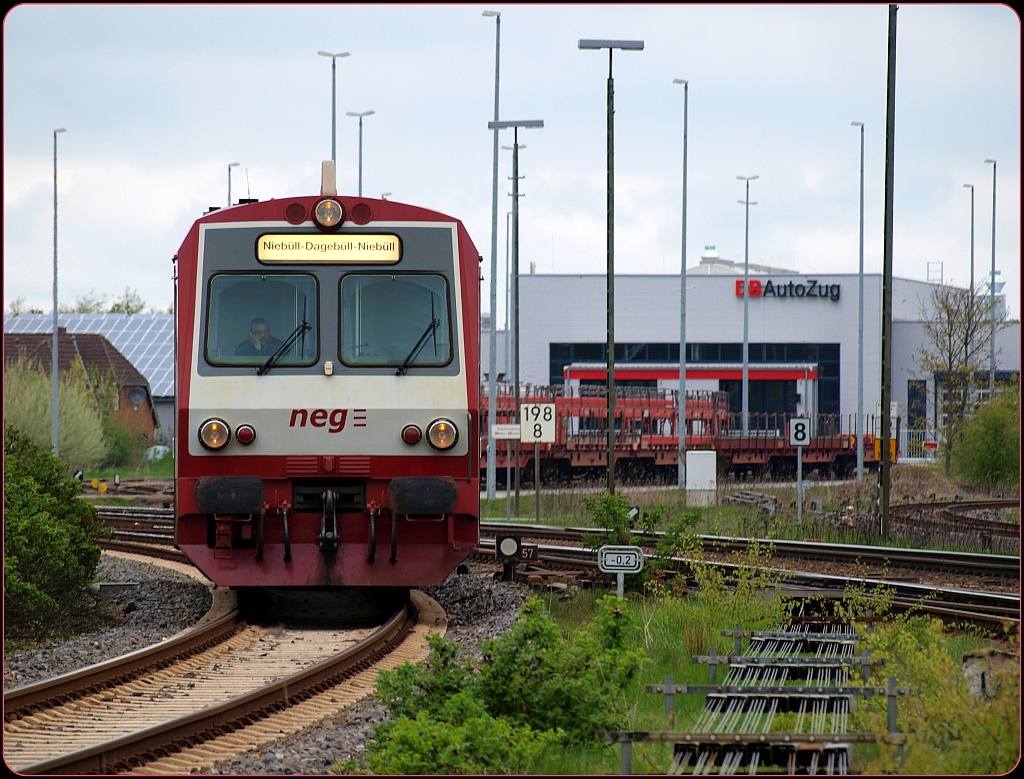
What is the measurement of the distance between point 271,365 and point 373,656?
270 cm

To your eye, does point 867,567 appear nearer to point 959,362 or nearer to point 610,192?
point 610,192

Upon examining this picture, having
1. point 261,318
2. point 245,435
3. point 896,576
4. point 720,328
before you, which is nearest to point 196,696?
point 245,435

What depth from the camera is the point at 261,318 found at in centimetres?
1115

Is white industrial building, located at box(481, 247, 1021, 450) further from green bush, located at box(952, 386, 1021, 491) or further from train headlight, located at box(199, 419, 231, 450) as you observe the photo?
train headlight, located at box(199, 419, 231, 450)

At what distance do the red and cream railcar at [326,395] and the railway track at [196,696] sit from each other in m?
0.67

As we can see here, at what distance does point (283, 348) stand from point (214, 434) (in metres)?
0.96

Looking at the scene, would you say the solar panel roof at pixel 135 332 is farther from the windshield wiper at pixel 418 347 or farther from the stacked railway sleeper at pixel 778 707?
the stacked railway sleeper at pixel 778 707

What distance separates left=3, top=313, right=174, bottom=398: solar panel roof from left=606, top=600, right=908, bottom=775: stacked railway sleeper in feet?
174

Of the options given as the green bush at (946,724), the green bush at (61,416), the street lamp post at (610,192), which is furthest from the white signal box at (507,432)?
the green bush at (61,416)

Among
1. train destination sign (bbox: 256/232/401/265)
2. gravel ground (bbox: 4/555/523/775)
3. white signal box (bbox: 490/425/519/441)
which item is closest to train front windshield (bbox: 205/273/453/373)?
train destination sign (bbox: 256/232/401/265)

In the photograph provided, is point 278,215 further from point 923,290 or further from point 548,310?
point 923,290

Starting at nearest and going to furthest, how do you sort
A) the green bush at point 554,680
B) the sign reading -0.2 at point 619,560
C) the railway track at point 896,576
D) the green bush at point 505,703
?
the green bush at point 505,703, the green bush at point 554,680, the sign reading -0.2 at point 619,560, the railway track at point 896,576

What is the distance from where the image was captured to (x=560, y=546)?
19.8 meters

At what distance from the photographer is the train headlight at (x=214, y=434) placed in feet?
35.4
